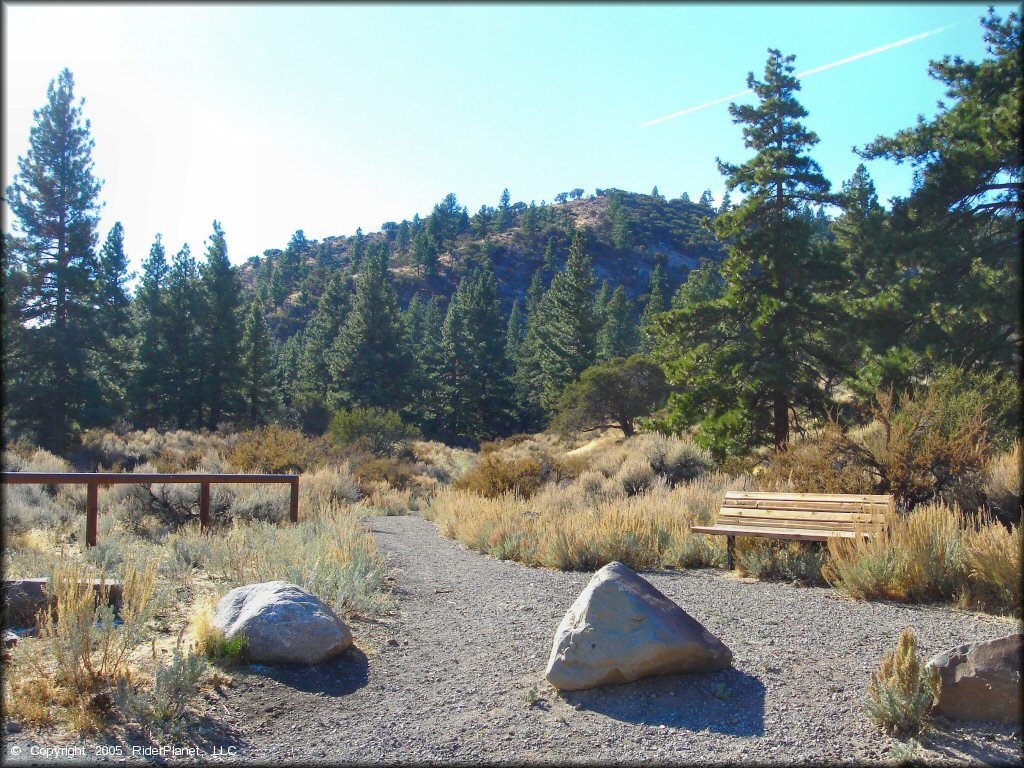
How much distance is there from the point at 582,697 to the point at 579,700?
0.14 ft

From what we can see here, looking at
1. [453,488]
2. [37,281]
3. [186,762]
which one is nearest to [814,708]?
[186,762]

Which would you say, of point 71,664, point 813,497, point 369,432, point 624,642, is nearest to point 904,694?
point 624,642

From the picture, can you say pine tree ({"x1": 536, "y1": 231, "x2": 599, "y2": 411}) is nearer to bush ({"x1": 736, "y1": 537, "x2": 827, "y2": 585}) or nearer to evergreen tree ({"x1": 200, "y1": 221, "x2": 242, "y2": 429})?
evergreen tree ({"x1": 200, "y1": 221, "x2": 242, "y2": 429})

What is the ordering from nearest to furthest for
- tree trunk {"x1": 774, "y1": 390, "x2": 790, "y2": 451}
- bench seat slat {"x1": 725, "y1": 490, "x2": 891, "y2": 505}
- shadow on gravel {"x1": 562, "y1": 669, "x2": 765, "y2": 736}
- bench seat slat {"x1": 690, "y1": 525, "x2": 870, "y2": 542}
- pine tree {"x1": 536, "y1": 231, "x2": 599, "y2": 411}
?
shadow on gravel {"x1": 562, "y1": 669, "x2": 765, "y2": 736}, bench seat slat {"x1": 690, "y1": 525, "x2": 870, "y2": 542}, bench seat slat {"x1": 725, "y1": 490, "x2": 891, "y2": 505}, tree trunk {"x1": 774, "y1": 390, "x2": 790, "y2": 451}, pine tree {"x1": 536, "y1": 231, "x2": 599, "y2": 411}

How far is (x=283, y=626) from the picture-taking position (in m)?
5.42

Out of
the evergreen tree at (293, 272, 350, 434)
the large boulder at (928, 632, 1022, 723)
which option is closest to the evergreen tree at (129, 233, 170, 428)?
the evergreen tree at (293, 272, 350, 434)

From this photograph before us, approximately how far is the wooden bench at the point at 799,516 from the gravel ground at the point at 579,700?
109 centimetres

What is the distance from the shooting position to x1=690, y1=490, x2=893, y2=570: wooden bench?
25.5 feet

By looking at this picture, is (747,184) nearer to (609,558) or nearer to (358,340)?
(609,558)

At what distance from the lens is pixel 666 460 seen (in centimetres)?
1750

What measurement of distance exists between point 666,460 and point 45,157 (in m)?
23.5

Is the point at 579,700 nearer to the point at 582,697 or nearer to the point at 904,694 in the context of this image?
the point at 582,697

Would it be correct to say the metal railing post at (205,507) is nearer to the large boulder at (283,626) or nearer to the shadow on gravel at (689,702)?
the large boulder at (283,626)

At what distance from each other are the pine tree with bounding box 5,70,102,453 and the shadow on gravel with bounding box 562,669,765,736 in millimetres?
23218
